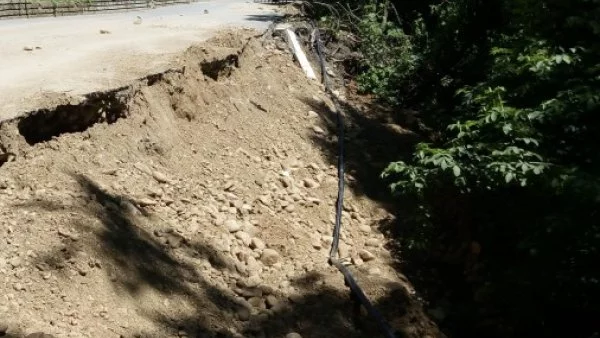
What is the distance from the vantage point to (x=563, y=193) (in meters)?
4.16

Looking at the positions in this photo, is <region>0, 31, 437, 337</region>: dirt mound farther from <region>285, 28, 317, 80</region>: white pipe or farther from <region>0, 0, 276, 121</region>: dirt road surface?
<region>285, 28, 317, 80</region>: white pipe

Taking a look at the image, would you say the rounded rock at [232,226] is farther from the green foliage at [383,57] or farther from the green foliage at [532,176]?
the green foliage at [383,57]

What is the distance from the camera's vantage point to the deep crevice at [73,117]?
5289 mm

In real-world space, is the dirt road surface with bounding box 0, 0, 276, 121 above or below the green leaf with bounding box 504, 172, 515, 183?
below

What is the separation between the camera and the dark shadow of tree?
448 centimetres

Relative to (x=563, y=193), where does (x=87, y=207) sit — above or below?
below

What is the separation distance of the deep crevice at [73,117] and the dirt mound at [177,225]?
1cm

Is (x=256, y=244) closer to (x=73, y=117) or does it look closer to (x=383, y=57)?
(x=73, y=117)

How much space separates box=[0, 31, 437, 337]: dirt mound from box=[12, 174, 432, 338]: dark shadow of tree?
0.04 ft

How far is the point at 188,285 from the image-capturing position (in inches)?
192

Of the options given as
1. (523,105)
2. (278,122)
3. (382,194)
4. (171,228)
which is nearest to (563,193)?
(523,105)

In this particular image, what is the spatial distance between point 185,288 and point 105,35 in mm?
Answer: 6696

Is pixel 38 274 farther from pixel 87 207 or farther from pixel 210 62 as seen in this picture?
pixel 210 62

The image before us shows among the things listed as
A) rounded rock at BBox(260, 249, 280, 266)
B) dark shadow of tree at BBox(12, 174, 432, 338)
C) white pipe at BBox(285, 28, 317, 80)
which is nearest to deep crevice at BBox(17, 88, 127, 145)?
dark shadow of tree at BBox(12, 174, 432, 338)
